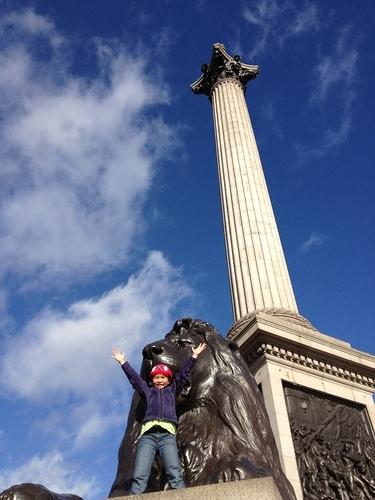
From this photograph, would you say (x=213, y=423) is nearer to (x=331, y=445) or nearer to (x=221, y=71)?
(x=331, y=445)

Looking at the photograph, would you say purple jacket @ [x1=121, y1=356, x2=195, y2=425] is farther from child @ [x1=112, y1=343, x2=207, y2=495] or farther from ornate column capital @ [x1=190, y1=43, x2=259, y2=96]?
ornate column capital @ [x1=190, y1=43, x2=259, y2=96]

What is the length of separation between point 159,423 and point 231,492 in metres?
1.02

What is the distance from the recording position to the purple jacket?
14.8 feet

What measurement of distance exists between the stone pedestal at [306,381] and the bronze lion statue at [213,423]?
3311mm

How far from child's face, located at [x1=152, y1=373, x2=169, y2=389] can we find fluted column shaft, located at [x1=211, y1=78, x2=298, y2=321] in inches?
313

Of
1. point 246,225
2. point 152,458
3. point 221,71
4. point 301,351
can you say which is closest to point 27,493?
point 152,458

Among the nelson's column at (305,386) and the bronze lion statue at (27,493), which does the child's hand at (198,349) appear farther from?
the nelson's column at (305,386)

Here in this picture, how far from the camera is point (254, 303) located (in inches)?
503

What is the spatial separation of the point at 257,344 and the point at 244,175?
25.6 ft

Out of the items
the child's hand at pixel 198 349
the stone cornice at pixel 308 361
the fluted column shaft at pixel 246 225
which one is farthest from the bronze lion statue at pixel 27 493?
the fluted column shaft at pixel 246 225

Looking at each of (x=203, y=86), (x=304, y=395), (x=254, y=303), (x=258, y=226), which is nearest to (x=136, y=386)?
(x=304, y=395)

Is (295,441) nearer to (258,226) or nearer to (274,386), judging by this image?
(274,386)

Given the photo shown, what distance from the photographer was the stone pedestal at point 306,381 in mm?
8617

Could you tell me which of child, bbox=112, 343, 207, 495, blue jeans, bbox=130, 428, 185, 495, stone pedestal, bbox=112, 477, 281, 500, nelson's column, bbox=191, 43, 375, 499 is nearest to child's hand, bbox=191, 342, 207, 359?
child, bbox=112, 343, 207, 495
